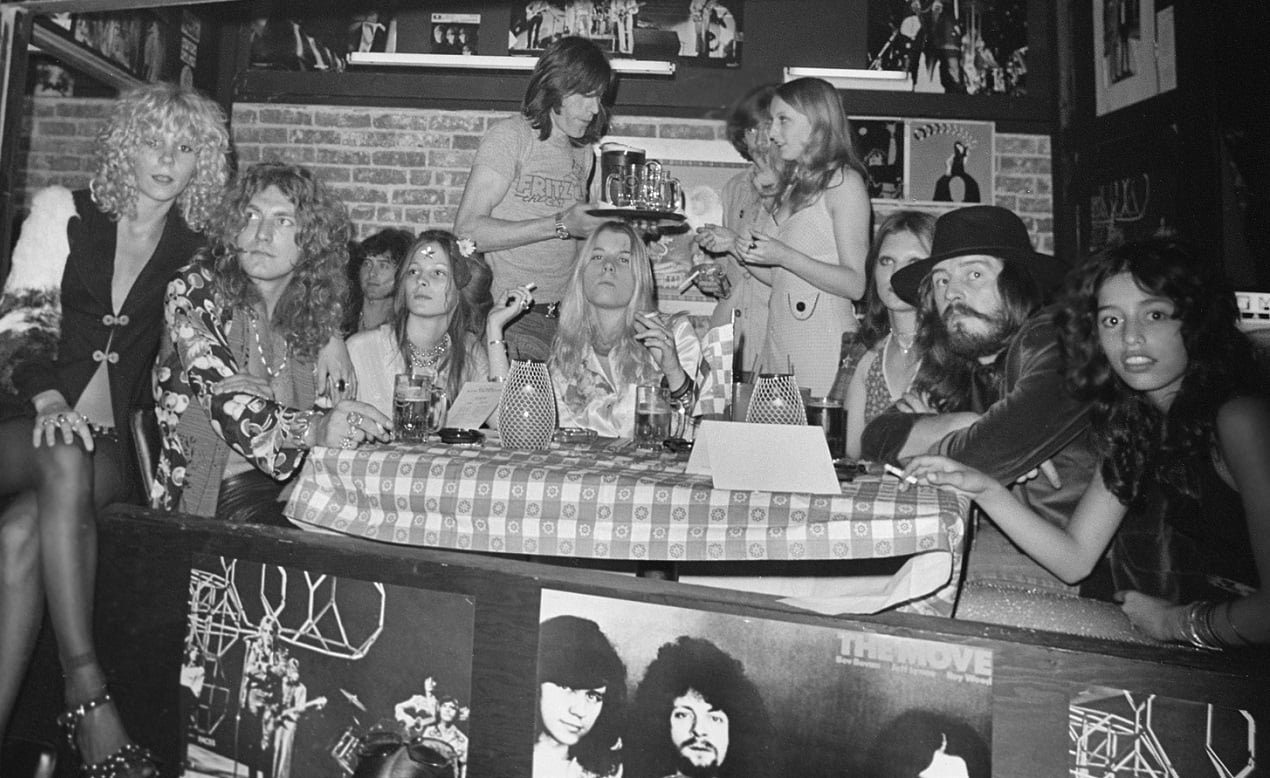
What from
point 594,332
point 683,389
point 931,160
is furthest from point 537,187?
point 931,160

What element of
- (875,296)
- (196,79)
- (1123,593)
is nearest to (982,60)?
(875,296)

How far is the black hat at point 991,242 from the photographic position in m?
2.17

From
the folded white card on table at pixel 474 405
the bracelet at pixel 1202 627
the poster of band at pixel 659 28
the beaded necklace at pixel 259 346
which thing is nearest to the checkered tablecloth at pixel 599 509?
the folded white card on table at pixel 474 405

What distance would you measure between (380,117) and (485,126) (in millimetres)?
545

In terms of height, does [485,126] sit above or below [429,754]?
above

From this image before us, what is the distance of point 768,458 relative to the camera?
5.03ft

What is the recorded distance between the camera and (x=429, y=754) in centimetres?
164

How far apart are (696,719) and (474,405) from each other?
0.78 metres

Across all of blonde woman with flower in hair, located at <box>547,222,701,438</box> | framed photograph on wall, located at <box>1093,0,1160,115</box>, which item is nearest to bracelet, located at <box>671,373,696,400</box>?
blonde woman with flower in hair, located at <box>547,222,701,438</box>

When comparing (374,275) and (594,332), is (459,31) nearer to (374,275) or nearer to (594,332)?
(374,275)

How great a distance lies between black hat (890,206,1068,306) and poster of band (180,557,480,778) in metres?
1.40

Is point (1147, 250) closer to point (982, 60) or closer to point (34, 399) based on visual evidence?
point (34, 399)

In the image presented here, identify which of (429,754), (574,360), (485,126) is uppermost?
(485,126)

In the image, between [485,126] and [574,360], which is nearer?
[574,360]
